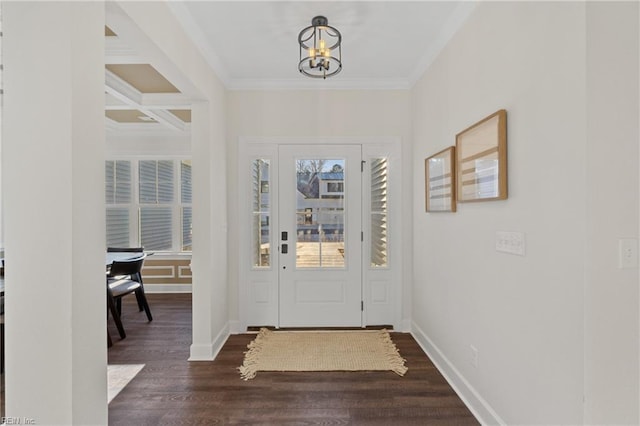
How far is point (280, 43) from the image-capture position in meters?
2.75

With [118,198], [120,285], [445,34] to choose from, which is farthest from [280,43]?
[118,198]

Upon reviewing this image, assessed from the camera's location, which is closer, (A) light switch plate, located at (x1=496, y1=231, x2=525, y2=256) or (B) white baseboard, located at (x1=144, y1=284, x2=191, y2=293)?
(A) light switch plate, located at (x1=496, y1=231, x2=525, y2=256)

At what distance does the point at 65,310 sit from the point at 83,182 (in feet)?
1.65

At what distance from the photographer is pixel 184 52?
94.8 inches

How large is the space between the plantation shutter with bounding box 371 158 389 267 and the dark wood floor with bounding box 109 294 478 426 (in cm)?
97

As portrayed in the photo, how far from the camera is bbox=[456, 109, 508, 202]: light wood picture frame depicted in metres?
1.79

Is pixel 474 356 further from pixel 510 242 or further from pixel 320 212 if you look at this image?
pixel 320 212

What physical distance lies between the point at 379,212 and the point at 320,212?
63cm

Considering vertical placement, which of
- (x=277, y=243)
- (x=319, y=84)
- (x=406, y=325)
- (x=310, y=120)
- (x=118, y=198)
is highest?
(x=319, y=84)

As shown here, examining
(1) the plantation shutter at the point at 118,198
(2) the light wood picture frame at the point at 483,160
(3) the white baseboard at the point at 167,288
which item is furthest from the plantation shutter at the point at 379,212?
(1) the plantation shutter at the point at 118,198

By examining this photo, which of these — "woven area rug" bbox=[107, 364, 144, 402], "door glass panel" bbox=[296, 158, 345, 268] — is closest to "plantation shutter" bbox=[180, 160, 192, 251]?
"door glass panel" bbox=[296, 158, 345, 268]

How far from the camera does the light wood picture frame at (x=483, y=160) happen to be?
179 centimetres

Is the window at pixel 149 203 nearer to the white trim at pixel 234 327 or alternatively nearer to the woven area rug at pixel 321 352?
the white trim at pixel 234 327

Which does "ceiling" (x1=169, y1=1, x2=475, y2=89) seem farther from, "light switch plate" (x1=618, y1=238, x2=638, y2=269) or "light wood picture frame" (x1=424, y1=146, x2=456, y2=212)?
"light switch plate" (x1=618, y1=238, x2=638, y2=269)
